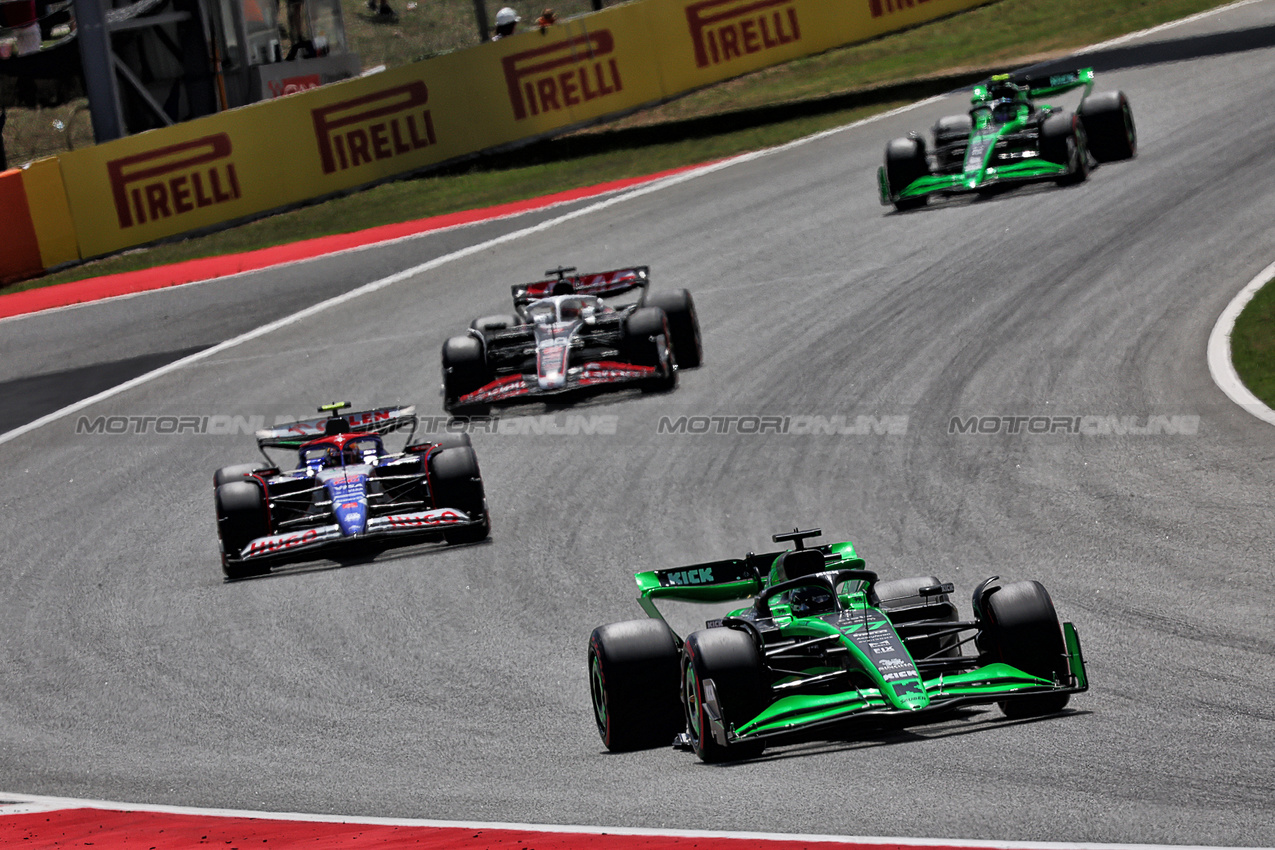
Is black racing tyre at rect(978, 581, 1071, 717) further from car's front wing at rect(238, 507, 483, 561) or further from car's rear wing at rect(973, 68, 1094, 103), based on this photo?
car's rear wing at rect(973, 68, 1094, 103)

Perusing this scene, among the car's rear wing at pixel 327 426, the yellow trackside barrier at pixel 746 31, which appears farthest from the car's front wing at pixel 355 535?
the yellow trackside barrier at pixel 746 31

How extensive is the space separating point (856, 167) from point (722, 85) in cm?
742

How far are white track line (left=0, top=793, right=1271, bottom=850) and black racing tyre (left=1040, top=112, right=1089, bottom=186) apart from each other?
16558 mm

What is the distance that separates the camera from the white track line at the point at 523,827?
6.30m

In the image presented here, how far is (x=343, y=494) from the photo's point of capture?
13938 millimetres

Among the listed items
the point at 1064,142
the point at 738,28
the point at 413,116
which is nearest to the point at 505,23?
the point at 413,116

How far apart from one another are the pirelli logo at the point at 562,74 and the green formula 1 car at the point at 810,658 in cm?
2212

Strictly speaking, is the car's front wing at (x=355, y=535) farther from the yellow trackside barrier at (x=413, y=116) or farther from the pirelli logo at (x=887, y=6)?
the pirelli logo at (x=887, y=6)

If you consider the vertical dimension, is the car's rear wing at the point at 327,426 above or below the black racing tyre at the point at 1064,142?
below

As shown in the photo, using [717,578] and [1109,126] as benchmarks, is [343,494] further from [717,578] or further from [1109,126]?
[1109,126]

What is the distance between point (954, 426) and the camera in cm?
1561

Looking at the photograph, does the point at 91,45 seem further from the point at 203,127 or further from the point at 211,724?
the point at 211,724

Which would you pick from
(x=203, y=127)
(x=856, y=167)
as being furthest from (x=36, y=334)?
(x=856, y=167)

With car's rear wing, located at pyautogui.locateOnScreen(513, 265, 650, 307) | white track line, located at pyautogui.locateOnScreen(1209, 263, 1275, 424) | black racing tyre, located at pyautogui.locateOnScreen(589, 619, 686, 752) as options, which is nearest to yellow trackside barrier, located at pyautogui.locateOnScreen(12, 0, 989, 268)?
car's rear wing, located at pyautogui.locateOnScreen(513, 265, 650, 307)
